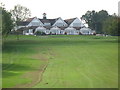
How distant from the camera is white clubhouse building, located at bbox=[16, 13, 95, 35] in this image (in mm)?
94375

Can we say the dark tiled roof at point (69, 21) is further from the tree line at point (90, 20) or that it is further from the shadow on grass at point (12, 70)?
the shadow on grass at point (12, 70)

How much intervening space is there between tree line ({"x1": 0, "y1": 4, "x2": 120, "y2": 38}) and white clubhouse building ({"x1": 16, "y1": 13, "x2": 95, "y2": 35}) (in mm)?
9847

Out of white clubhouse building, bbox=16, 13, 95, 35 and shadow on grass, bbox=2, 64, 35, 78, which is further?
white clubhouse building, bbox=16, 13, 95, 35

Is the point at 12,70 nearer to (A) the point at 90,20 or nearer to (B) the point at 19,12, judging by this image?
(B) the point at 19,12

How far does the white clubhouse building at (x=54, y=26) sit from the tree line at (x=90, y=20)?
985 centimetres

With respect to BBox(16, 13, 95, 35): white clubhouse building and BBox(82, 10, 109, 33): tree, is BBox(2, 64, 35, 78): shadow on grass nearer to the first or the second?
BBox(16, 13, 95, 35): white clubhouse building

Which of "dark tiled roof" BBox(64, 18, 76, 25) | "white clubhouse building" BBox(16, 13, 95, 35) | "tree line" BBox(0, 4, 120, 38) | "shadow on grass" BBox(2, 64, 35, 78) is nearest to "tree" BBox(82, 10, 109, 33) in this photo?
"tree line" BBox(0, 4, 120, 38)

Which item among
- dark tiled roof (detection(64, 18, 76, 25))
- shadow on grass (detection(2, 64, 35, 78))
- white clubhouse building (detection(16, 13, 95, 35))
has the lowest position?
shadow on grass (detection(2, 64, 35, 78))

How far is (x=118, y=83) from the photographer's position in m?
16.9

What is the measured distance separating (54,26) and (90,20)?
29.1 metres

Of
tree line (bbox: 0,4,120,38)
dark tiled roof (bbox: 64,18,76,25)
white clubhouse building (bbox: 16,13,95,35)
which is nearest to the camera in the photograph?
tree line (bbox: 0,4,120,38)

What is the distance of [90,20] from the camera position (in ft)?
403

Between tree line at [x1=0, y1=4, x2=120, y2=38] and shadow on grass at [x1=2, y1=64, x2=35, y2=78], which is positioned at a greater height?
tree line at [x1=0, y1=4, x2=120, y2=38]

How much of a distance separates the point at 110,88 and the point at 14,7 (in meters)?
60.9
